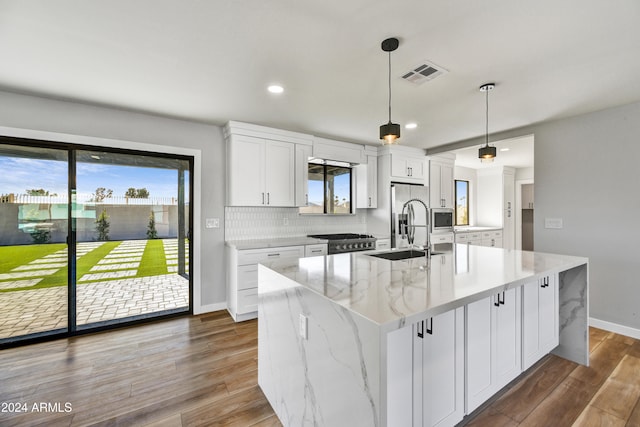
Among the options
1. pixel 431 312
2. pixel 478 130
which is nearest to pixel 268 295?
pixel 431 312

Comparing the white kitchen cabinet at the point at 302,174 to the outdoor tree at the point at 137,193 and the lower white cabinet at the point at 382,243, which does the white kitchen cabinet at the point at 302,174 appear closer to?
the lower white cabinet at the point at 382,243

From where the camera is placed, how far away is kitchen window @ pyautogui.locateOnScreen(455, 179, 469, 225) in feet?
22.5

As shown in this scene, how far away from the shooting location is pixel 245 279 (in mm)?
3307

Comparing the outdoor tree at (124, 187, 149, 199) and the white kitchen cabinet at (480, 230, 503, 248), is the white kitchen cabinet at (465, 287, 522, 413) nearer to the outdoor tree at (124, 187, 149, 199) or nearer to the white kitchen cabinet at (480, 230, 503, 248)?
the outdoor tree at (124, 187, 149, 199)

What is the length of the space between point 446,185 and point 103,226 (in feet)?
18.0

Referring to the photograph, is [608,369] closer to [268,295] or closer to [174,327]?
[268,295]

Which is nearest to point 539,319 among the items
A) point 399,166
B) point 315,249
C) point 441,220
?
point 315,249

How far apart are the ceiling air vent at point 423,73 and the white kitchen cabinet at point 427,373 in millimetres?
1838

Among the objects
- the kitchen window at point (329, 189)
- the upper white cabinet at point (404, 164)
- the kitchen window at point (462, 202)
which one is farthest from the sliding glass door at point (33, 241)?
the kitchen window at point (462, 202)

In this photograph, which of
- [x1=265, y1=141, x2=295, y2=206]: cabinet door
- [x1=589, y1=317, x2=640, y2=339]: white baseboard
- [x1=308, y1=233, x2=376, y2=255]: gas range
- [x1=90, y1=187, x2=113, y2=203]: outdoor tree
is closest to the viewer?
[x1=589, y1=317, x2=640, y2=339]: white baseboard

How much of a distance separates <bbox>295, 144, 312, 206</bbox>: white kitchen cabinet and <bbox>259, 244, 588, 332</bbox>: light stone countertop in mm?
1919

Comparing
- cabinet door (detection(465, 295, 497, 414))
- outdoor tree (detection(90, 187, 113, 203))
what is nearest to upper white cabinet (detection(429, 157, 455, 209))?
cabinet door (detection(465, 295, 497, 414))

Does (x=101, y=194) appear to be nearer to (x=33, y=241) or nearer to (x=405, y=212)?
(x=33, y=241)

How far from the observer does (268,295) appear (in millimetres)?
1821
